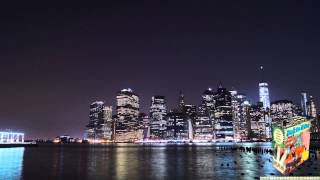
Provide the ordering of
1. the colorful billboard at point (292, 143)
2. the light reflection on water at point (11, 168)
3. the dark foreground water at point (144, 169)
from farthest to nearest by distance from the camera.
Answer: the light reflection on water at point (11, 168) → the dark foreground water at point (144, 169) → the colorful billboard at point (292, 143)

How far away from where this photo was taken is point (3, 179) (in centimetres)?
4094

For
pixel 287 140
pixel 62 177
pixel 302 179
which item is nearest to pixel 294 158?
pixel 287 140

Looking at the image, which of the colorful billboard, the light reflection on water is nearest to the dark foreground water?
the light reflection on water

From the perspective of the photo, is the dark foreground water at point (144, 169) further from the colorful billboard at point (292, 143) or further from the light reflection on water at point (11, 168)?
the colorful billboard at point (292, 143)

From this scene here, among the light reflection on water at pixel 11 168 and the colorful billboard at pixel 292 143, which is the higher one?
the colorful billboard at pixel 292 143

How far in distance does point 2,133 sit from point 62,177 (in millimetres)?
164446

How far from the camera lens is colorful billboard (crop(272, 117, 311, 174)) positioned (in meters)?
17.2

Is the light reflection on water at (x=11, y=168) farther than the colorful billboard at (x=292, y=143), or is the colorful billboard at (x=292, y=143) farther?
the light reflection on water at (x=11, y=168)

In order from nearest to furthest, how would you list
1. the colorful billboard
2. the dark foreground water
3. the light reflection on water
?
the colorful billboard
the dark foreground water
the light reflection on water

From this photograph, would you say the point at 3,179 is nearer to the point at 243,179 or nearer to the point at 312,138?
the point at 243,179

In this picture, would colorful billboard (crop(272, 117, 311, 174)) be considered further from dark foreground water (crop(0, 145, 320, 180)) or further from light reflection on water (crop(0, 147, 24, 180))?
light reflection on water (crop(0, 147, 24, 180))

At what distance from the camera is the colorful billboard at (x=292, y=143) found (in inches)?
679

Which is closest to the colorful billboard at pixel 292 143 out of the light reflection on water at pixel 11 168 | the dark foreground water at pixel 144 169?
the dark foreground water at pixel 144 169

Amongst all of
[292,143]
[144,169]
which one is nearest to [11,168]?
[144,169]
